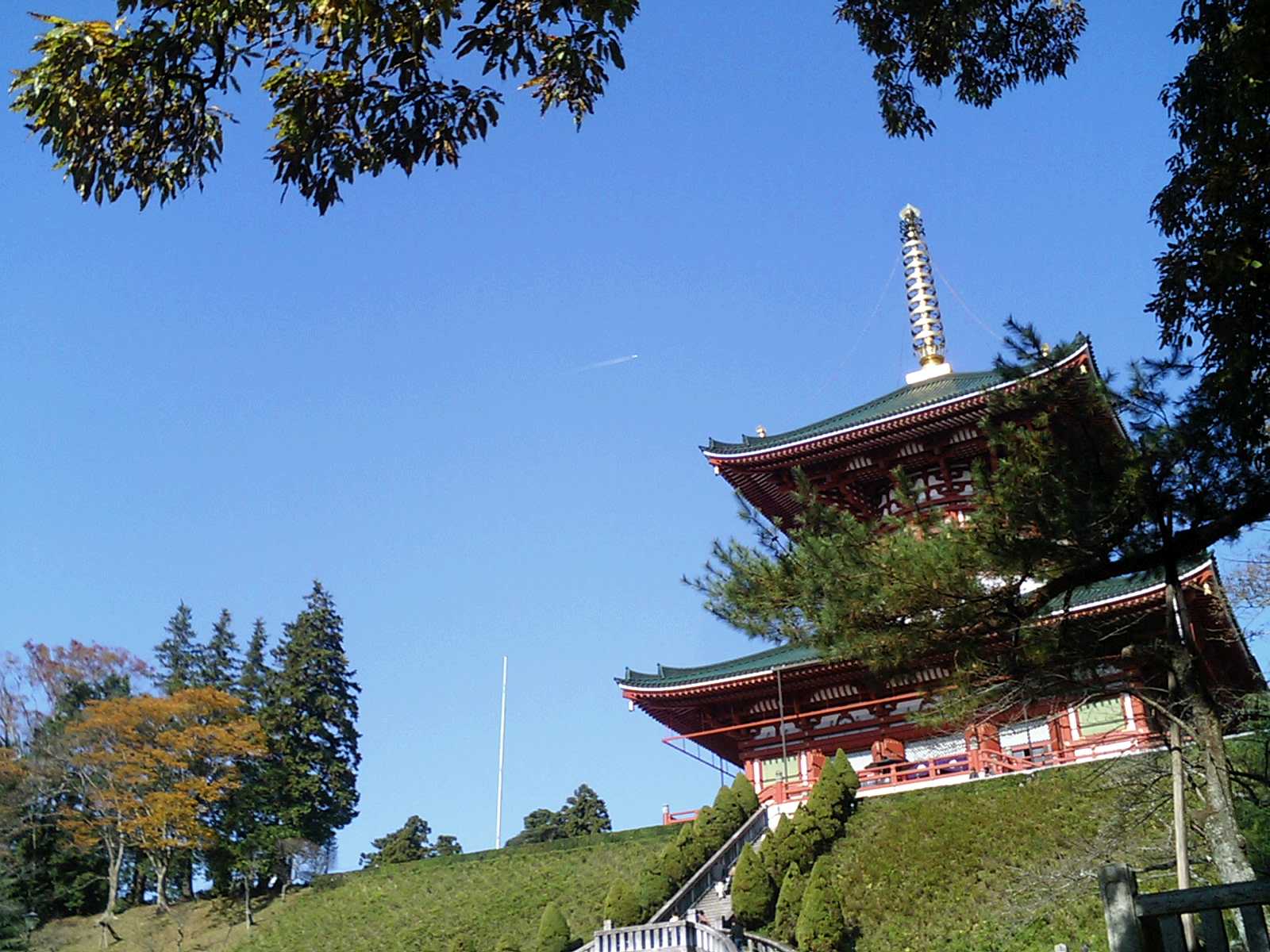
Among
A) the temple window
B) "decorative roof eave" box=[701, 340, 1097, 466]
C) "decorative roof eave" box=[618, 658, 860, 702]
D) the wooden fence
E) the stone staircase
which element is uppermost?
"decorative roof eave" box=[701, 340, 1097, 466]

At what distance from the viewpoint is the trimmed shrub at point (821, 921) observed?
17.5 m

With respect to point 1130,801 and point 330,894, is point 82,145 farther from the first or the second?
point 330,894

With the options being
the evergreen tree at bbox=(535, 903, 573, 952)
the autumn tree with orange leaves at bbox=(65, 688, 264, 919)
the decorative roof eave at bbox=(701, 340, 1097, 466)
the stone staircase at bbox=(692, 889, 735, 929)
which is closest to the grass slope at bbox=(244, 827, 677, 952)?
the evergreen tree at bbox=(535, 903, 573, 952)

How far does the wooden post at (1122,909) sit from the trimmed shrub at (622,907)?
15.9 m

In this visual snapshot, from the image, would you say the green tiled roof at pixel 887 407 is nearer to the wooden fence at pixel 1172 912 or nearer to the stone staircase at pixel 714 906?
the stone staircase at pixel 714 906

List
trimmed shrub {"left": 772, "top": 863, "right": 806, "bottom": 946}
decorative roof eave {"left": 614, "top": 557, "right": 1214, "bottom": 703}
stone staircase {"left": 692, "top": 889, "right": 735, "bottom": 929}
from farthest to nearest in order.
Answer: decorative roof eave {"left": 614, "top": 557, "right": 1214, "bottom": 703}
stone staircase {"left": 692, "top": 889, "right": 735, "bottom": 929}
trimmed shrub {"left": 772, "top": 863, "right": 806, "bottom": 946}

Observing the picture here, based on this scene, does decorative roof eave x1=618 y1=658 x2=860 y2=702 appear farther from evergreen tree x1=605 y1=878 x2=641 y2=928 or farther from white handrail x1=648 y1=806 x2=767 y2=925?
evergreen tree x1=605 y1=878 x2=641 y2=928

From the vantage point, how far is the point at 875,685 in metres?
24.3

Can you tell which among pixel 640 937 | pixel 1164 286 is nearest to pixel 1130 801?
pixel 640 937

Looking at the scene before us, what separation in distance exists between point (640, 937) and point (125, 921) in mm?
21979

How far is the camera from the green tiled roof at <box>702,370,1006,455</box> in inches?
1066

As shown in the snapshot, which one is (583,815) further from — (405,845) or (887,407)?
(887,407)

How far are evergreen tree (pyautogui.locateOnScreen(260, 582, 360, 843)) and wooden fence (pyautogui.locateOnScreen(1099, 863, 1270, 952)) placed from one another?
3530 cm

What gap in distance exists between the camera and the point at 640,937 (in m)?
17.8
